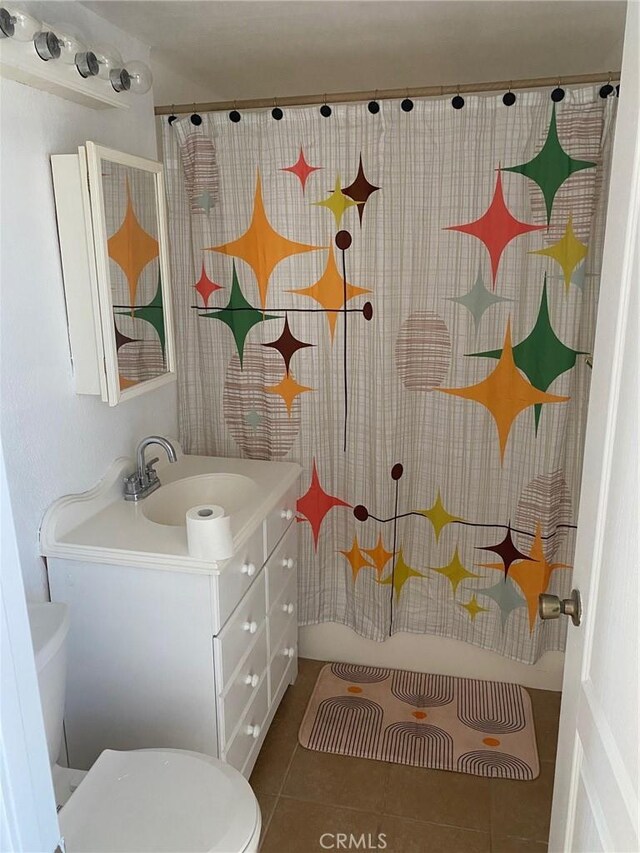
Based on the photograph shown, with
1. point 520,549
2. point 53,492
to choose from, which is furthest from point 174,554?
point 520,549

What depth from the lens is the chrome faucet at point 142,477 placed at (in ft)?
6.70

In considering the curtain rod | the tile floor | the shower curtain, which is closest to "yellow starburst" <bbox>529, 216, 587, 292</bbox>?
the shower curtain

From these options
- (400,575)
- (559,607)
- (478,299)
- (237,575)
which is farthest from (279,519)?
(559,607)

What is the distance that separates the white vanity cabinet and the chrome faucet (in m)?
0.33

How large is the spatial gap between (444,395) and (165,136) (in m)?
1.29

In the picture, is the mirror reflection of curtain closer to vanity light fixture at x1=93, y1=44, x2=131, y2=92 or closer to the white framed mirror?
the white framed mirror

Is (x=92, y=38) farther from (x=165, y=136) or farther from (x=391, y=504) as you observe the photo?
(x=391, y=504)

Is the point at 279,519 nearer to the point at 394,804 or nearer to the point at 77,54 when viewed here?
the point at 394,804

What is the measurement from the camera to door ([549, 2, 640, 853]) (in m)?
0.91

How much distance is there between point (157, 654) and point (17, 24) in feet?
4.89

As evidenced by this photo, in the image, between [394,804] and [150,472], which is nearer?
[394,804]

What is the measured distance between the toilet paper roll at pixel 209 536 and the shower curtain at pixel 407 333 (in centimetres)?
82

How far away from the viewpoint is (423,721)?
2330mm

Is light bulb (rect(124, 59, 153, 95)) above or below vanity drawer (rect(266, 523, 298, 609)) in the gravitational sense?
above
